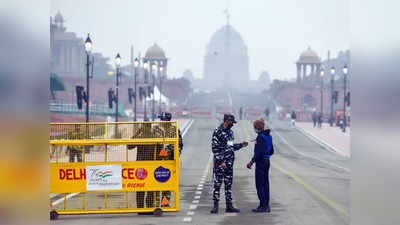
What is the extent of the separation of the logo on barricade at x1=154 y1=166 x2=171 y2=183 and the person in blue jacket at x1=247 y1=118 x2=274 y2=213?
155cm

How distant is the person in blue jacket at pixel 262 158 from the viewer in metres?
11.1

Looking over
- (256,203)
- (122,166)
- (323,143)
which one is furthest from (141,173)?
(323,143)

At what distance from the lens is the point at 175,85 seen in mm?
130375

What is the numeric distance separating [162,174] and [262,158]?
192 cm

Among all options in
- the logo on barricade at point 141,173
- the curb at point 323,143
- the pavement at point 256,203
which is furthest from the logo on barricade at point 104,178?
the curb at point 323,143

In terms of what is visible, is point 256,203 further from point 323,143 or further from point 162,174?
point 323,143

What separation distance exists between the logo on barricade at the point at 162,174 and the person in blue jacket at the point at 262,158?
1.55m

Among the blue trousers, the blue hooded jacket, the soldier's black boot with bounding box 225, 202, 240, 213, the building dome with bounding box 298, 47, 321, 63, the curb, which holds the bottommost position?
the curb

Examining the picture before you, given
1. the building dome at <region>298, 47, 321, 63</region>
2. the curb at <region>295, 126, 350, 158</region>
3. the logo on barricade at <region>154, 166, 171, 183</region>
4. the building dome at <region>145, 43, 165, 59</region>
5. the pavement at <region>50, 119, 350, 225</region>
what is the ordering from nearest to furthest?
the pavement at <region>50, 119, 350, 225</region>, the logo on barricade at <region>154, 166, 171, 183</region>, the curb at <region>295, 126, 350, 158</region>, the building dome at <region>298, 47, 321, 63</region>, the building dome at <region>145, 43, 165, 59</region>

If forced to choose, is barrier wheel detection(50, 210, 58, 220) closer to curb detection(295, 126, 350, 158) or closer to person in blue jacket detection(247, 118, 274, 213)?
person in blue jacket detection(247, 118, 274, 213)

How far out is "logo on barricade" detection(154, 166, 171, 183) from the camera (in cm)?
1108

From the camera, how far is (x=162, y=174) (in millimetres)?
11086

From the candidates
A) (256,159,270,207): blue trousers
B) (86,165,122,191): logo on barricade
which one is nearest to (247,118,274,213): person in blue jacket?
(256,159,270,207): blue trousers
